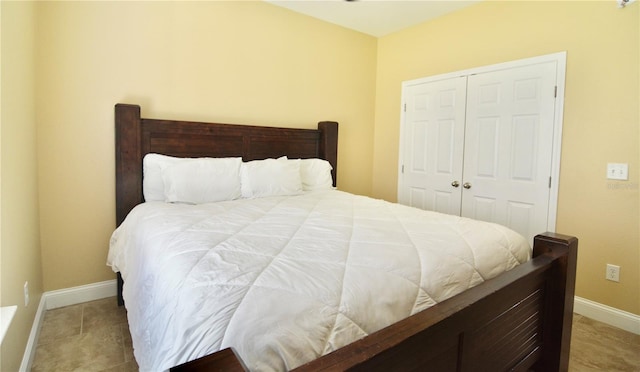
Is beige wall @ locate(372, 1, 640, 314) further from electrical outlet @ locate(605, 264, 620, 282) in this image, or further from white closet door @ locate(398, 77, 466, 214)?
white closet door @ locate(398, 77, 466, 214)

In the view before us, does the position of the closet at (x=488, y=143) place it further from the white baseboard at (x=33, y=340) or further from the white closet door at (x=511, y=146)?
the white baseboard at (x=33, y=340)

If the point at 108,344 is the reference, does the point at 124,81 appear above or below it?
above

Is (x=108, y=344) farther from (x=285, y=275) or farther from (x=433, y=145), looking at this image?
(x=433, y=145)

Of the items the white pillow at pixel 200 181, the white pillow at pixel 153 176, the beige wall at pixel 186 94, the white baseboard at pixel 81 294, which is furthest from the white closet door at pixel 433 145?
the white baseboard at pixel 81 294

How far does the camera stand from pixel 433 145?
350cm

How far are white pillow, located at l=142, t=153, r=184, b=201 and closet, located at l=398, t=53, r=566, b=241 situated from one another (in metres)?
2.42

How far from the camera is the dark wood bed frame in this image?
0.81m

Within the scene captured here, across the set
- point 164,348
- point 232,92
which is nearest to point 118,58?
point 232,92

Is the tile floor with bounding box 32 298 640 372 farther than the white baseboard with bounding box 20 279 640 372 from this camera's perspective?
No

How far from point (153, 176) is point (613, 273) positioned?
11.0ft

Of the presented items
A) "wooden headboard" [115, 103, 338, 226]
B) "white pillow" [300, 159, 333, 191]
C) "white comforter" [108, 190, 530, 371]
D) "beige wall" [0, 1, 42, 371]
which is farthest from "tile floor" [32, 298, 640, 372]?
"white pillow" [300, 159, 333, 191]

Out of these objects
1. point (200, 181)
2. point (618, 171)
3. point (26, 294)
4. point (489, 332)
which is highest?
point (618, 171)

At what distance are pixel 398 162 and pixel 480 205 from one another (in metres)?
1.03

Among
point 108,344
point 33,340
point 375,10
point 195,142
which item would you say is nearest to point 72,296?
point 33,340
